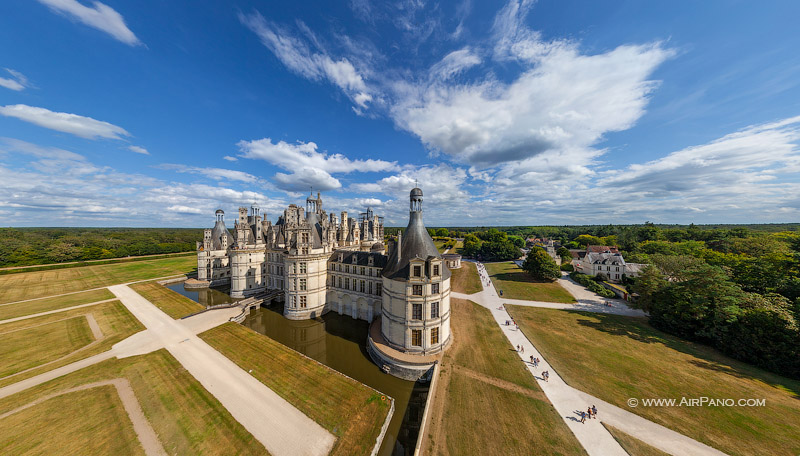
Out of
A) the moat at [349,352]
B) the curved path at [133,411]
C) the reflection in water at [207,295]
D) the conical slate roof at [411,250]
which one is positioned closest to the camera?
the curved path at [133,411]

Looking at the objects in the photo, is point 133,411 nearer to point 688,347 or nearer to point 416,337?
point 416,337

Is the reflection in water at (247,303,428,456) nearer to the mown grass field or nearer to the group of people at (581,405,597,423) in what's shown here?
the group of people at (581,405,597,423)

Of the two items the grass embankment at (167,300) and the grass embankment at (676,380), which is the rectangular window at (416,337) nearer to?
the grass embankment at (676,380)

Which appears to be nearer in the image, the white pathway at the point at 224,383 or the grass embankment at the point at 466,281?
the white pathway at the point at 224,383

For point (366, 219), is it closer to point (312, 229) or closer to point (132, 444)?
point (312, 229)

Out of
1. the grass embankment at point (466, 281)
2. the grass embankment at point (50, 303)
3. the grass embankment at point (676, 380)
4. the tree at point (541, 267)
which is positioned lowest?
the grass embankment at point (676, 380)

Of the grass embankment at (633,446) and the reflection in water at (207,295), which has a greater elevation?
the reflection in water at (207,295)

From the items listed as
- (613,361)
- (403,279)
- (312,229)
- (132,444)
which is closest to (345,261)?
(312,229)

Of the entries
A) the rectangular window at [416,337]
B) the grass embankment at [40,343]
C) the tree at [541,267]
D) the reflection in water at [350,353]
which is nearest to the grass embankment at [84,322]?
the grass embankment at [40,343]
